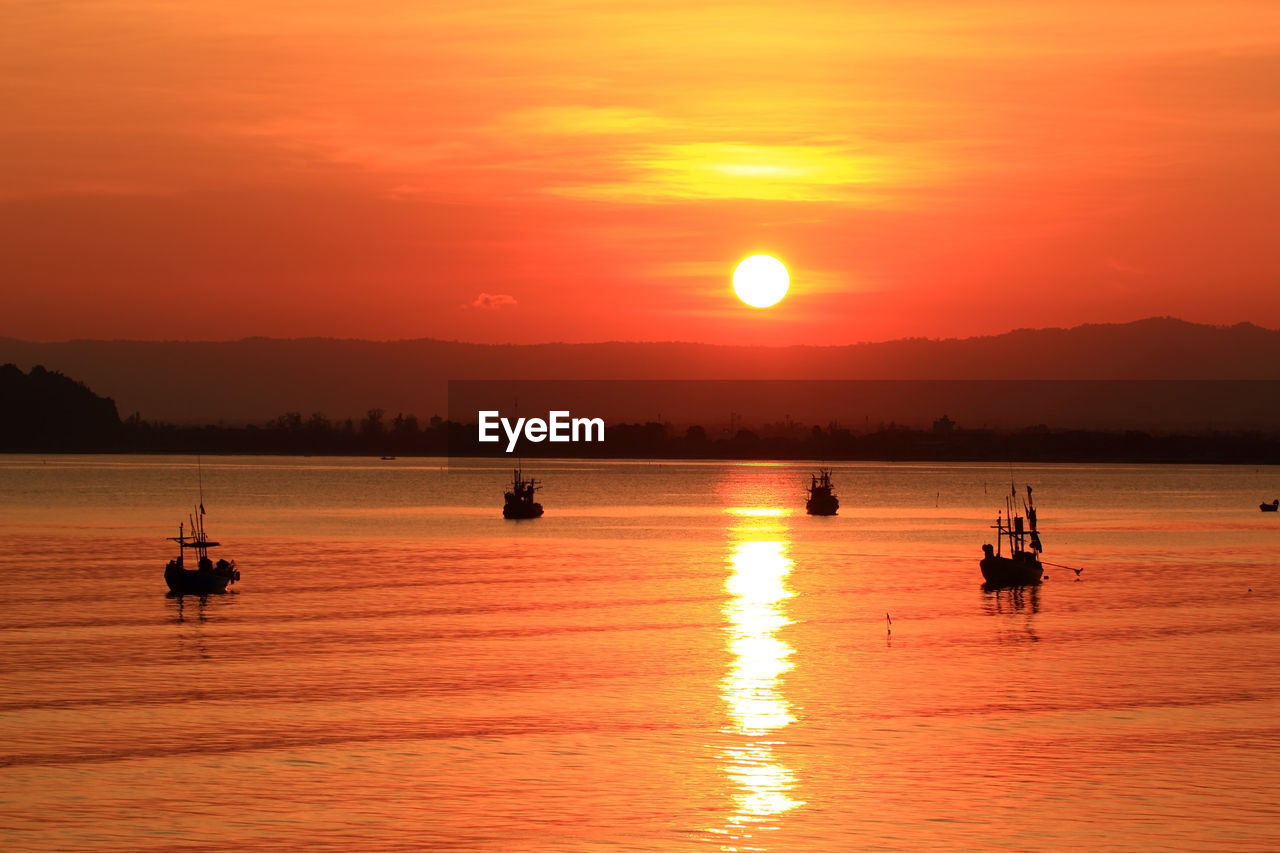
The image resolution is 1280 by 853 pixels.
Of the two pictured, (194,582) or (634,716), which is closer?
(634,716)

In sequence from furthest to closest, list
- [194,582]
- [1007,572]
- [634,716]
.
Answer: [1007,572] < [194,582] < [634,716]

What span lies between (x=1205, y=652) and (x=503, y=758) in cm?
4726

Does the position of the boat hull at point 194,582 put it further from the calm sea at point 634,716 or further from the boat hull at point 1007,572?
the boat hull at point 1007,572

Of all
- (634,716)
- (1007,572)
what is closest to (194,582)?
(634,716)

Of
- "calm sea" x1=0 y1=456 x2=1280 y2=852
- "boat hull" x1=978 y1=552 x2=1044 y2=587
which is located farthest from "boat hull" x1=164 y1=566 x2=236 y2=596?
"boat hull" x1=978 y1=552 x2=1044 y2=587

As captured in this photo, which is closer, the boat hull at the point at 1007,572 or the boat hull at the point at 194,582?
the boat hull at the point at 194,582

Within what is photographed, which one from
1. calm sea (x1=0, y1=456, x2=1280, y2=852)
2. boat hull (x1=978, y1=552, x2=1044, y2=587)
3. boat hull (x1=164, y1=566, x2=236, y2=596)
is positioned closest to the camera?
calm sea (x1=0, y1=456, x2=1280, y2=852)

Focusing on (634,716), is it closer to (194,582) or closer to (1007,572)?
(194,582)

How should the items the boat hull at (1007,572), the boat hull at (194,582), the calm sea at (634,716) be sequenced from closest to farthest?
the calm sea at (634,716) → the boat hull at (194,582) → the boat hull at (1007,572)

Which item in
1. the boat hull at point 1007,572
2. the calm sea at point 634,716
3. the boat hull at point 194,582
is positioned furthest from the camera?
the boat hull at point 1007,572

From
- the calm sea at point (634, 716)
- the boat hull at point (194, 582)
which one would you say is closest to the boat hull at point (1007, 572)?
the calm sea at point (634, 716)

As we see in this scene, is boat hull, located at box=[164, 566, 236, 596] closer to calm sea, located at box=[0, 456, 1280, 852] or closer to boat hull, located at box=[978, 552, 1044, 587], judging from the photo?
calm sea, located at box=[0, 456, 1280, 852]

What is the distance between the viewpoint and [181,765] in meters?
52.8

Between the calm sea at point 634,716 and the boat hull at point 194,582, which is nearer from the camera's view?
the calm sea at point 634,716
